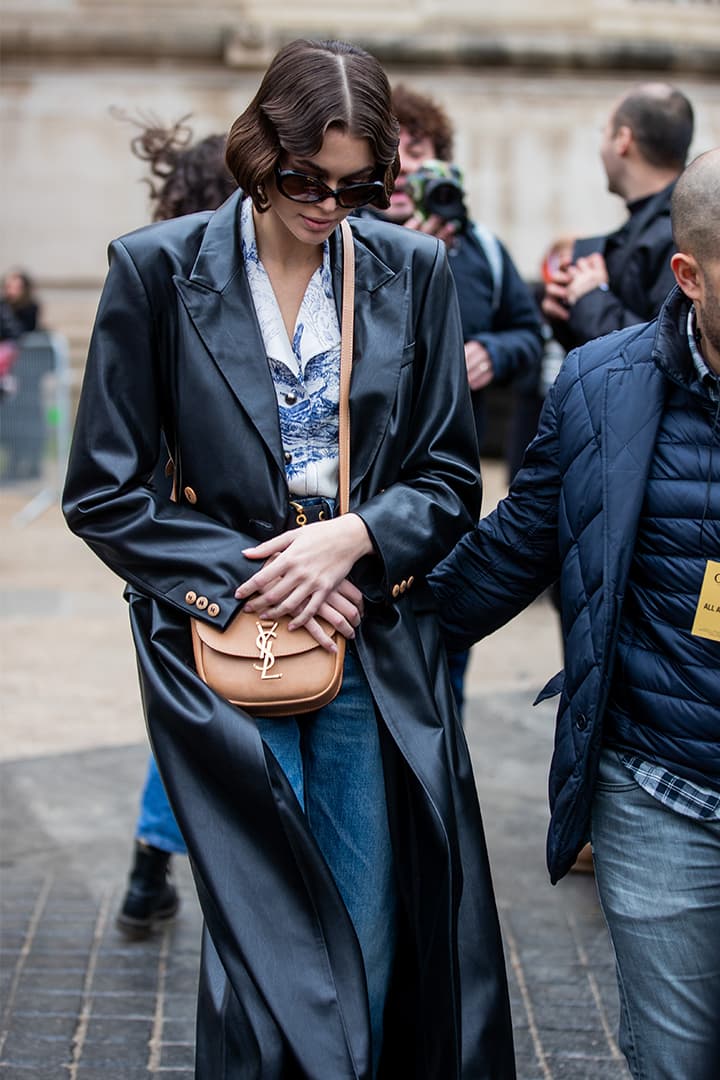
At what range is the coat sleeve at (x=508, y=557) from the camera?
277cm

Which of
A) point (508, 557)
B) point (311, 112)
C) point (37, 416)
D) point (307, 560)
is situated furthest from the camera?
point (37, 416)

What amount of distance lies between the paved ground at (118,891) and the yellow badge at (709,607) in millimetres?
1656

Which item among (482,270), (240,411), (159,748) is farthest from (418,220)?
(159,748)

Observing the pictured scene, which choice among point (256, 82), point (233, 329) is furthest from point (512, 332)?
point (256, 82)

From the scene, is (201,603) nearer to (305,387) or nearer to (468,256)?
(305,387)

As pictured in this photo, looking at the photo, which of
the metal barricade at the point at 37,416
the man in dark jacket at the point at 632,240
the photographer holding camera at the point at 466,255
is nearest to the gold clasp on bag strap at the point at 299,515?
the photographer holding camera at the point at 466,255

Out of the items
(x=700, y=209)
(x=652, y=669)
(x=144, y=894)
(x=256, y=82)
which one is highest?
(x=700, y=209)

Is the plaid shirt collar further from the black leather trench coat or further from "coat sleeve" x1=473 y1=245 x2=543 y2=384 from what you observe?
"coat sleeve" x1=473 y1=245 x2=543 y2=384

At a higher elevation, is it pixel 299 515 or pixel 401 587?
pixel 299 515

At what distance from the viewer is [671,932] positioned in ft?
8.08

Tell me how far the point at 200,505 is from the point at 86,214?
14052 mm

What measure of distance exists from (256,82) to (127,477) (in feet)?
46.6

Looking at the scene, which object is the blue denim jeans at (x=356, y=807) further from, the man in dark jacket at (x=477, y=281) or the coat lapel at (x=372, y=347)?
the man in dark jacket at (x=477, y=281)

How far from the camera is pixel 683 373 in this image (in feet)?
7.94
